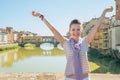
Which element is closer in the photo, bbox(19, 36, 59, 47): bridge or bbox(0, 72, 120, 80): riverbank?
bbox(0, 72, 120, 80): riverbank

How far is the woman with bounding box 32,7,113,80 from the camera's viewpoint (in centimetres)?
254

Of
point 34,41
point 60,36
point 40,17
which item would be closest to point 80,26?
point 60,36

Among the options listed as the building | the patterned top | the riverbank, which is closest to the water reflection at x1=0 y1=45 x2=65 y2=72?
the building

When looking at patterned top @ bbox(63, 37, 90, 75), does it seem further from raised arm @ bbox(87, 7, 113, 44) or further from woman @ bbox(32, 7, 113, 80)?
raised arm @ bbox(87, 7, 113, 44)

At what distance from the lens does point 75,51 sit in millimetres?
2566

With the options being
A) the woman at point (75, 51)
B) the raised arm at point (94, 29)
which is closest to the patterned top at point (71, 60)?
the woman at point (75, 51)

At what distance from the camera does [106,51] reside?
3925 cm

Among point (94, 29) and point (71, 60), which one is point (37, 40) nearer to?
point (94, 29)

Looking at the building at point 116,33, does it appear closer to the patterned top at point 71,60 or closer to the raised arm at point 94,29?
the raised arm at point 94,29

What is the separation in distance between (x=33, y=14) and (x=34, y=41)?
95801mm

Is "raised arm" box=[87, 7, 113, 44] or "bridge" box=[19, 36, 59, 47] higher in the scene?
"bridge" box=[19, 36, 59, 47]

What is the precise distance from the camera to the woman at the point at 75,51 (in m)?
2.54

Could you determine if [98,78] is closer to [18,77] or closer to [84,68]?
[18,77]

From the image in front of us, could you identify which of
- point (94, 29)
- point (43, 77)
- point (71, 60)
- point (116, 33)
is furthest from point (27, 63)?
point (71, 60)
